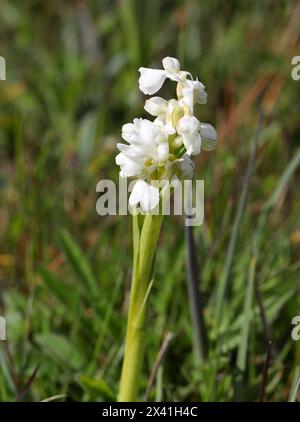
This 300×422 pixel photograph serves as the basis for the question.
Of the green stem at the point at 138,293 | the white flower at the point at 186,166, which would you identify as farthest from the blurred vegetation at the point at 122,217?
the white flower at the point at 186,166

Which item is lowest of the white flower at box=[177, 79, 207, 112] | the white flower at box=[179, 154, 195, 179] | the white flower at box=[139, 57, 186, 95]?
the white flower at box=[179, 154, 195, 179]

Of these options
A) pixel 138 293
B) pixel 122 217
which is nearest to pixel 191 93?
pixel 138 293

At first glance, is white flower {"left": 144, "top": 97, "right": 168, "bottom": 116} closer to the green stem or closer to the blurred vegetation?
the green stem

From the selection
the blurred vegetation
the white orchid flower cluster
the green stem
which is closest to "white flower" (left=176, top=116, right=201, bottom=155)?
the white orchid flower cluster

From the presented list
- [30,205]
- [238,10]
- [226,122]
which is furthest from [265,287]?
[238,10]

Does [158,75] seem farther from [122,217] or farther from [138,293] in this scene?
[122,217]
